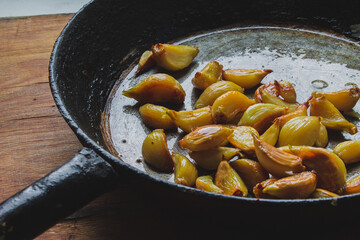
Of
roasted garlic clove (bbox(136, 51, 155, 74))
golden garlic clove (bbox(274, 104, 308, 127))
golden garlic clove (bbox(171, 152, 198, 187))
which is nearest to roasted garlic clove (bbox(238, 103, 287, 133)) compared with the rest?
golden garlic clove (bbox(274, 104, 308, 127))

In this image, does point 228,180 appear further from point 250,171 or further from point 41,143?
point 41,143

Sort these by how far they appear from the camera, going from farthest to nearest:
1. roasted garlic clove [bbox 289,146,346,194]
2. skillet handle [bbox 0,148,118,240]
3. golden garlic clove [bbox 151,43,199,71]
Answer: golden garlic clove [bbox 151,43,199,71], roasted garlic clove [bbox 289,146,346,194], skillet handle [bbox 0,148,118,240]

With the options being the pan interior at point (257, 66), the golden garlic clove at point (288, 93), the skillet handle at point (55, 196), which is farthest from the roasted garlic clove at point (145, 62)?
the skillet handle at point (55, 196)

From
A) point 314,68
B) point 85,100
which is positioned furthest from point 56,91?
point 314,68

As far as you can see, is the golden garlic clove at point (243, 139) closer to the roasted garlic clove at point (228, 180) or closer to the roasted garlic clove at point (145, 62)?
the roasted garlic clove at point (228, 180)

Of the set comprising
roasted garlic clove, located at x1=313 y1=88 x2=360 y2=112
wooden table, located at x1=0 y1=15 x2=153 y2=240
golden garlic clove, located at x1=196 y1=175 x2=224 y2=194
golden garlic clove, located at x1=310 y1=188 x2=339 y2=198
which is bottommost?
wooden table, located at x1=0 y1=15 x2=153 y2=240

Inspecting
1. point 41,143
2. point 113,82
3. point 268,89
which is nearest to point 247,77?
point 268,89

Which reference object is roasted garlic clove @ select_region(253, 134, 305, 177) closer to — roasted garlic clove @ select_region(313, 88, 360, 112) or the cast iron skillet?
the cast iron skillet
